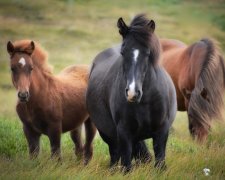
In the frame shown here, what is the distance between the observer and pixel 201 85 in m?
9.02

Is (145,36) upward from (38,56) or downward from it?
upward

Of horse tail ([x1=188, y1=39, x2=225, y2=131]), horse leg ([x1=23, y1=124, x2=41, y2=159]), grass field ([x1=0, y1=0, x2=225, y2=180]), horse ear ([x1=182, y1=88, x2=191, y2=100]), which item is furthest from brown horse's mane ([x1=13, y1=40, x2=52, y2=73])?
horse ear ([x1=182, y1=88, x2=191, y2=100])

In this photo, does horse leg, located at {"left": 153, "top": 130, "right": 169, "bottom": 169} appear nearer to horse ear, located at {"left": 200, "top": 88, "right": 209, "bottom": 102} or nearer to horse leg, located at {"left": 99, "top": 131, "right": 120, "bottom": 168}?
horse leg, located at {"left": 99, "top": 131, "right": 120, "bottom": 168}

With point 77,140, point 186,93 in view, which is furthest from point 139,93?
point 186,93

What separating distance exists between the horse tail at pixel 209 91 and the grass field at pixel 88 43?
351 millimetres

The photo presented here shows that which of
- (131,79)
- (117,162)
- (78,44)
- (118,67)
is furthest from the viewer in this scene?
(78,44)

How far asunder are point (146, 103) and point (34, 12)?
44684mm

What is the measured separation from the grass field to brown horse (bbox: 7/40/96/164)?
0.83ft

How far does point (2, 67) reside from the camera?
2897 centimetres

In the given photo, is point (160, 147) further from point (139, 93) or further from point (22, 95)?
point (22, 95)

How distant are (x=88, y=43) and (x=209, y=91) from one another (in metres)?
29.2

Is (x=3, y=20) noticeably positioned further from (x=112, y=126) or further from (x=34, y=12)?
(x=112, y=126)

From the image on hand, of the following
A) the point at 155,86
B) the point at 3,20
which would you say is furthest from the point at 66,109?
the point at 3,20

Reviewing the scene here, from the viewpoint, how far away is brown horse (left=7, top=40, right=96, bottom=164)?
22.7ft
